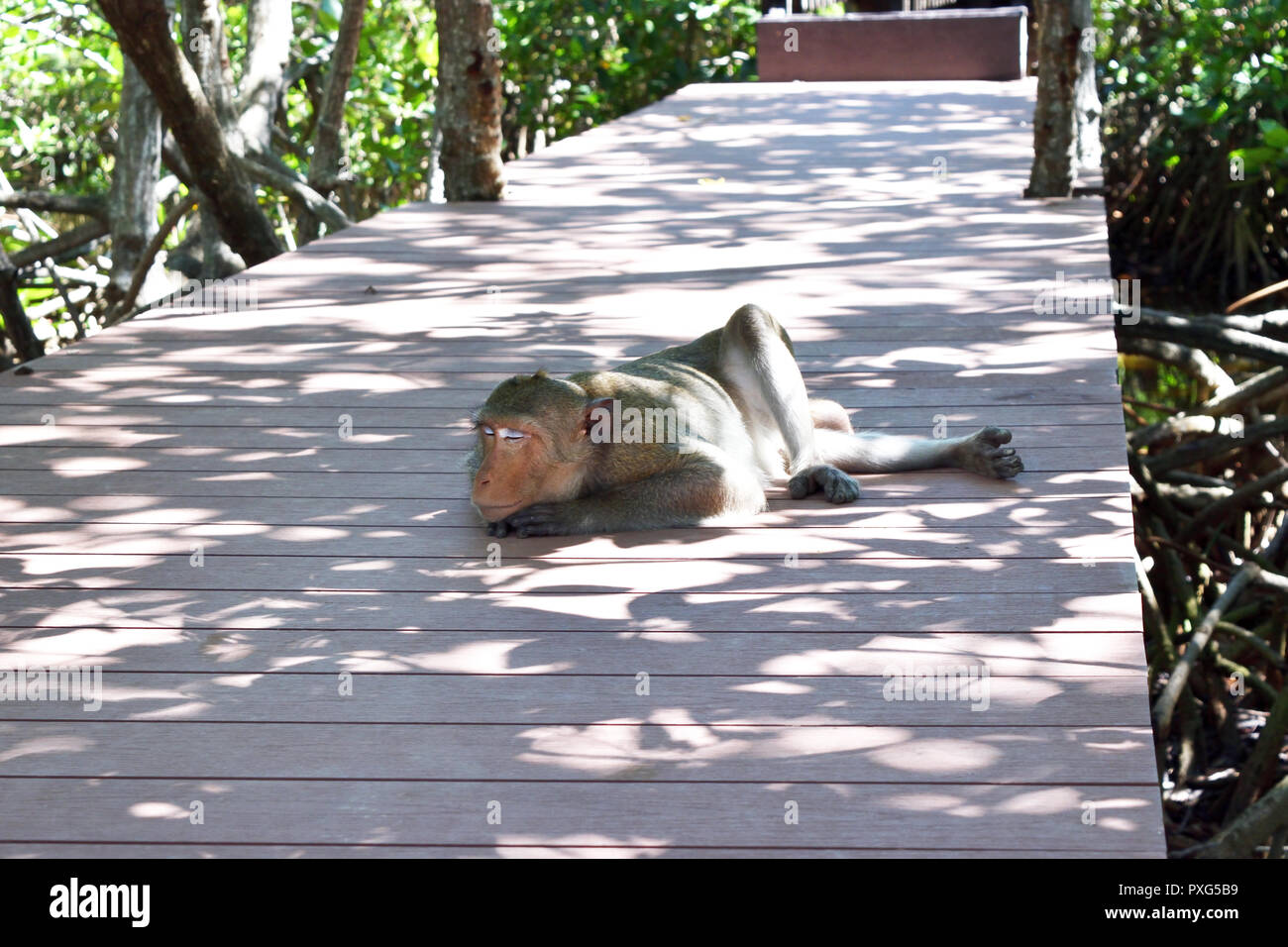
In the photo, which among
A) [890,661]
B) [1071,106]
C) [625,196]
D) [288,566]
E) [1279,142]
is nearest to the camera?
[890,661]

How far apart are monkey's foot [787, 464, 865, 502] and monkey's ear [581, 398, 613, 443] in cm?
60

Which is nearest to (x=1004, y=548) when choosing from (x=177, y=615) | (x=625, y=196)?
(x=177, y=615)

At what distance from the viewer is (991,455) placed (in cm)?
416

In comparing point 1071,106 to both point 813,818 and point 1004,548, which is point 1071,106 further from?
point 813,818

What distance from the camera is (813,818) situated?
2.66 metres

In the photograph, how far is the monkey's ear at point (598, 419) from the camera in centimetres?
383

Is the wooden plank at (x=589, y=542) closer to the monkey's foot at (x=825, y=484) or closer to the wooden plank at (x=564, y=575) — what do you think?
the wooden plank at (x=564, y=575)

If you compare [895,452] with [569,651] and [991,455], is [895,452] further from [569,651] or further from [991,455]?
[569,651]

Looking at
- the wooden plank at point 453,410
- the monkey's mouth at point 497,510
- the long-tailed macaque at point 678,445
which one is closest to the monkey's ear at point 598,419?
the long-tailed macaque at point 678,445

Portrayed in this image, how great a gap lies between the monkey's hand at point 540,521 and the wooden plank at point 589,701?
741 millimetres

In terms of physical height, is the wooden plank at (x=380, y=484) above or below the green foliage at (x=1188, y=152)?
below

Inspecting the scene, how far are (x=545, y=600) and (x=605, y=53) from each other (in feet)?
38.3

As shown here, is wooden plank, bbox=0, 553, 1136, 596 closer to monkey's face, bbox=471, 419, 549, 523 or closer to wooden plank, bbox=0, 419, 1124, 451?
monkey's face, bbox=471, 419, 549, 523
